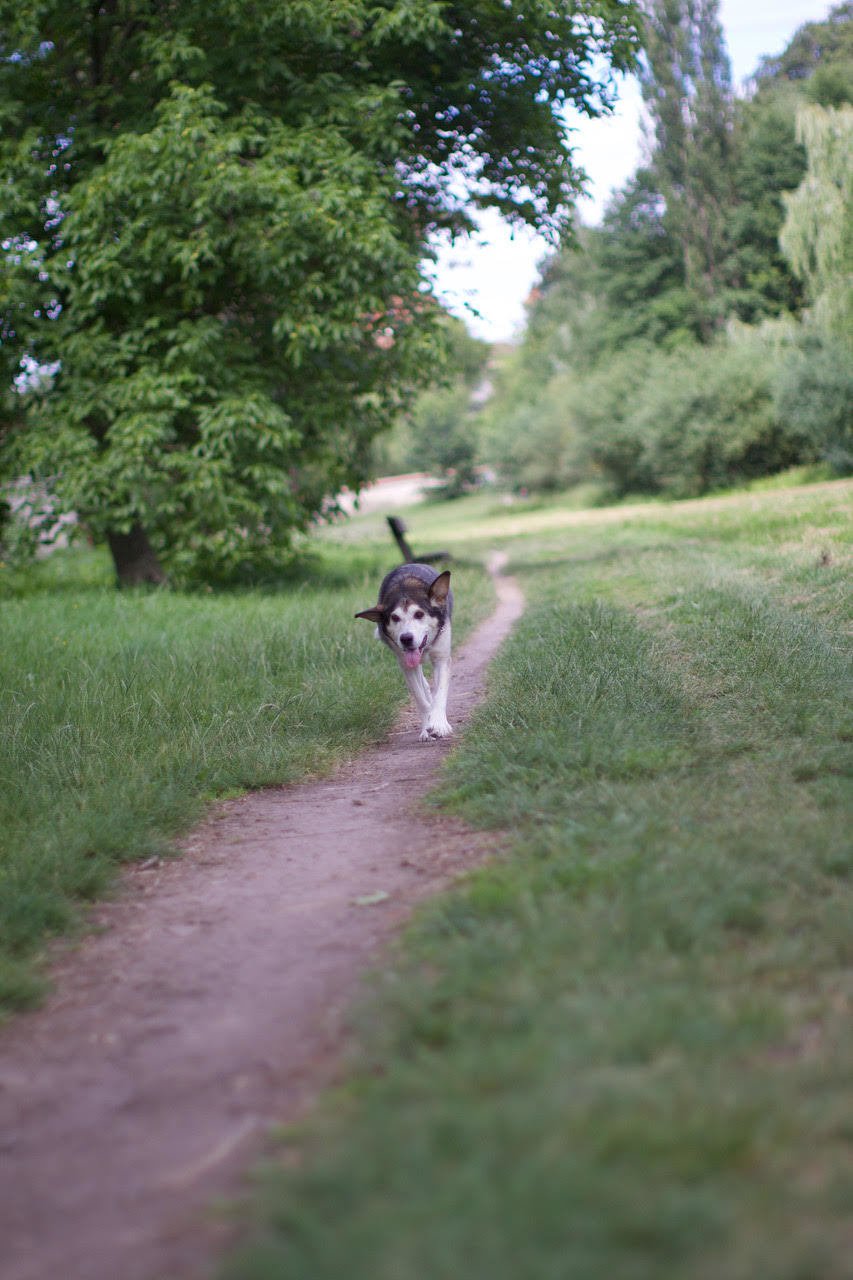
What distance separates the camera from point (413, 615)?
7.18m

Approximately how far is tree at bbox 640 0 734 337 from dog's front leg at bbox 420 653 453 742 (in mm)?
41240

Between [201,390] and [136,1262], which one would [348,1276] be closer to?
[136,1262]

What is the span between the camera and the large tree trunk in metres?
15.4

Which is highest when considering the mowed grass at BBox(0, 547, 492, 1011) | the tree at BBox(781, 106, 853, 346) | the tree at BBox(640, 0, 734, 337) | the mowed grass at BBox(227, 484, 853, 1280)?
the tree at BBox(640, 0, 734, 337)

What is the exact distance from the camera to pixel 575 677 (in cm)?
719

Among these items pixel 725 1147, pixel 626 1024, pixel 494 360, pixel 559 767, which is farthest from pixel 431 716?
pixel 494 360

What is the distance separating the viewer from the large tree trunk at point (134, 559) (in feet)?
50.6

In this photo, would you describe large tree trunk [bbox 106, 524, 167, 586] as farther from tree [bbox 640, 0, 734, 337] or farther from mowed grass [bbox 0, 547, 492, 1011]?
tree [bbox 640, 0, 734, 337]

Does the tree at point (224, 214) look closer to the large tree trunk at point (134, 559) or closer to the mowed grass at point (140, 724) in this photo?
the large tree trunk at point (134, 559)

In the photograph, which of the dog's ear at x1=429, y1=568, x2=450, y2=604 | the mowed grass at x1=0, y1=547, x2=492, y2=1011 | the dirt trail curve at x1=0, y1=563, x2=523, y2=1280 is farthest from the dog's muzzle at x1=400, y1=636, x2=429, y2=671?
the dirt trail curve at x1=0, y1=563, x2=523, y2=1280

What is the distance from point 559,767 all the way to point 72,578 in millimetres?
13249

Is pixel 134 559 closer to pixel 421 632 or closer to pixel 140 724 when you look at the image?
pixel 140 724

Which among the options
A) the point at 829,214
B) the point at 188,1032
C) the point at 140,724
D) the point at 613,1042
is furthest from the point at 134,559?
the point at 829,214

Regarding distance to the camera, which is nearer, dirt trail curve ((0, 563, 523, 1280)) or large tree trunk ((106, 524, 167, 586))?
dirt trail curve ((0, 563, 523, 1280))
